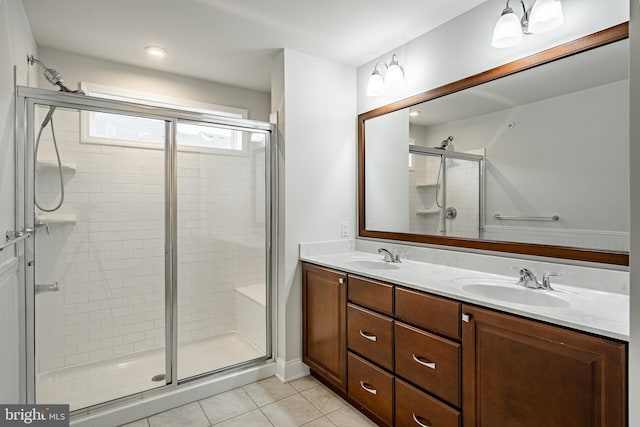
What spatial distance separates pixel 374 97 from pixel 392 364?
77.7 inches

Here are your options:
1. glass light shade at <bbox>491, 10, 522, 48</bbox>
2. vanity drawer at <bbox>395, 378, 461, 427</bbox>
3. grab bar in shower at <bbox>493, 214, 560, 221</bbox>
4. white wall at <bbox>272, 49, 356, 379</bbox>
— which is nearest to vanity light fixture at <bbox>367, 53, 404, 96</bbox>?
white wall at <bbox>272, 49, 356, 379</bbox>

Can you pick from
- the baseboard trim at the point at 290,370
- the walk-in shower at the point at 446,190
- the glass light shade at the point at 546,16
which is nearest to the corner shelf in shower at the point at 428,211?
the walk-in shower at the point at 446,190

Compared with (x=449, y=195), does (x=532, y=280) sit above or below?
below

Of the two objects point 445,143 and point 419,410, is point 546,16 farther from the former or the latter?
point 419,410

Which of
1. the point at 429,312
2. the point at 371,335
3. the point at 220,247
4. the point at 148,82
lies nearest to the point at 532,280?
the point at 429,312

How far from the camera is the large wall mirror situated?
5.17 ft

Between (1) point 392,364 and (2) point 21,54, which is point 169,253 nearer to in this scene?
(2) point 21,54

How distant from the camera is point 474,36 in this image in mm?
2061

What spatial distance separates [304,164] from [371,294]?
1.15 metres

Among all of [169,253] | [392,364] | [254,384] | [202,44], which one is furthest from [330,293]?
[202,44]

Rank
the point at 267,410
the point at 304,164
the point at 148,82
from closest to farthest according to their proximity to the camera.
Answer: the point at 267,410 → the point at 304,164 → the point at 148,82

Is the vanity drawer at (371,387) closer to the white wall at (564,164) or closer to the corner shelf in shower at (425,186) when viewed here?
the white wall at (564,164)

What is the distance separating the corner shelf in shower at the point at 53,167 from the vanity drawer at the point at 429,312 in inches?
80.2

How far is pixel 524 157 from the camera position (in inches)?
74.1
